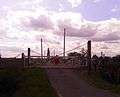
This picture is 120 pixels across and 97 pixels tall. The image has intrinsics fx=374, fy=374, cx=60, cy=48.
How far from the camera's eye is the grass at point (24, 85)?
78.2ft

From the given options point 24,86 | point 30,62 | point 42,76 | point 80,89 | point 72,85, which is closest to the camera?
point 80,89

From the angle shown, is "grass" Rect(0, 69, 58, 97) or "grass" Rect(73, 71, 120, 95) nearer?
"grass" Rect(0, 69, 58, 97)

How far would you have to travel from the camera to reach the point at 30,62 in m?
44.4

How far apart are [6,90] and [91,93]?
10.4 metres

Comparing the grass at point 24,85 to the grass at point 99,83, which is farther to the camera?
the grass at point 99,83

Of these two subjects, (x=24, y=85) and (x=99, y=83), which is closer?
(x=99, y=83)

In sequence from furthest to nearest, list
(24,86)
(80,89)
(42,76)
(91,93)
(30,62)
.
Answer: (30,62) < (42,76) < (24,86) < (80,89) < (91,93)

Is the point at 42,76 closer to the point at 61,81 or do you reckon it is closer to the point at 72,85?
the point at 61,81

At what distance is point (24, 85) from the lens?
94.1 ft

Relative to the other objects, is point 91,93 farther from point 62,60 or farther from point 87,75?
point 62,60

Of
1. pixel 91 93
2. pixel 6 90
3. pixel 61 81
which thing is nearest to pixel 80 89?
pixel 91 93

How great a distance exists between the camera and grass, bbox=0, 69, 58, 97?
938 inches

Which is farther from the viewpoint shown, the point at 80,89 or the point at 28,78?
the point at 28,78

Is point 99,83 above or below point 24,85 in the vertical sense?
above
